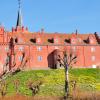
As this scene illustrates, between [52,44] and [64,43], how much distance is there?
10.2ft

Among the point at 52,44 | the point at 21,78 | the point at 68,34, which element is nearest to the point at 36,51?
the point at 52,44

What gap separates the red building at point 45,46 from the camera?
10388 centimetres

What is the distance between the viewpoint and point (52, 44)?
107 metres

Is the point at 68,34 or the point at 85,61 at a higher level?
the point at 68,34

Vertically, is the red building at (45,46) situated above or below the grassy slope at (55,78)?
above

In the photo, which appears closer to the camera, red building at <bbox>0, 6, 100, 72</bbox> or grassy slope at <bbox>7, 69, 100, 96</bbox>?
grassy slope at <bbox>7, 69, 100, 96</bbox>

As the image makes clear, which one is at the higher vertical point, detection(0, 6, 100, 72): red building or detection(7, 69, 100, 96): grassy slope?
detection(0, 6, 100, 72): red building

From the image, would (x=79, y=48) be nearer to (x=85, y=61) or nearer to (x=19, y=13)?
(x=85, y=61)

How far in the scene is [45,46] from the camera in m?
106

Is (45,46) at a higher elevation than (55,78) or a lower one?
higher

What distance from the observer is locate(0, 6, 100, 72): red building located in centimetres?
10388

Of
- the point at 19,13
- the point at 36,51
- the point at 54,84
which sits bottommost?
the point at 54,84

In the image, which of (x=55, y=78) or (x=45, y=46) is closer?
(x=55, y=78)

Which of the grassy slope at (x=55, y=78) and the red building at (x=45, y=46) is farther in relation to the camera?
the red building at (x=45, y=46)
